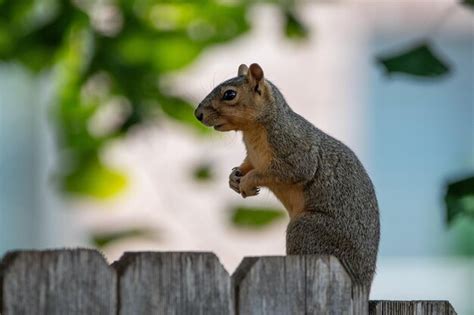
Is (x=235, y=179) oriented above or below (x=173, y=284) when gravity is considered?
above

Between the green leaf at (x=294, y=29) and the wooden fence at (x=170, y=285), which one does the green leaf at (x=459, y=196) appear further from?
the green leaf at (x=294, y=29)

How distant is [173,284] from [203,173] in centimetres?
293

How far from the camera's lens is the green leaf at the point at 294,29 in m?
4.81

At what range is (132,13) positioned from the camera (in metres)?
4.88

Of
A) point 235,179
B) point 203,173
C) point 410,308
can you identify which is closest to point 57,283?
point 410,308

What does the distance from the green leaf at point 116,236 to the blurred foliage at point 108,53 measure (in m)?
0.18

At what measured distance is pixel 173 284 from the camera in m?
2.01

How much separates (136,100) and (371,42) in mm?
4664

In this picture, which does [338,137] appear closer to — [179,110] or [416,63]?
[179,110]

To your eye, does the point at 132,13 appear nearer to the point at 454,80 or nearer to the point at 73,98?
the point at 73,98

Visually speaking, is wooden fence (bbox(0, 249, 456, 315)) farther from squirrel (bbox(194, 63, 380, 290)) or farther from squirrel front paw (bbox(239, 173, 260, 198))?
squirrel front paw (bbox(239, 173, 260, 198))

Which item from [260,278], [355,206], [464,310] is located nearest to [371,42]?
[464,310]

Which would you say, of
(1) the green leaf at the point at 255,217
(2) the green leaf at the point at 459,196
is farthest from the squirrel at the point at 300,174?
(1) the green leaf at the point at 255,217

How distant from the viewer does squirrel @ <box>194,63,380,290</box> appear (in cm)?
267
